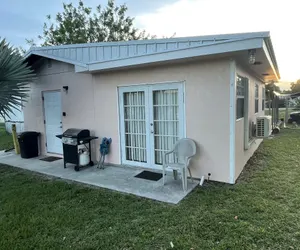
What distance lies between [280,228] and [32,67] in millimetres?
7705

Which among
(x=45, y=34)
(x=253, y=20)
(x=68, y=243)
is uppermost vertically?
(x=45, y=34)

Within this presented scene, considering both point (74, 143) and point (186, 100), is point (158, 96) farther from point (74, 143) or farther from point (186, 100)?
point (74, 143)

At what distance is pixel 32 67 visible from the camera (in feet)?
23.7

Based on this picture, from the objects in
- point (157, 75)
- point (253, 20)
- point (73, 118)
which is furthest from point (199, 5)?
point (73, 118)

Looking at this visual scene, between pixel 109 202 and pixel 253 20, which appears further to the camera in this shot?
pixel 253 20

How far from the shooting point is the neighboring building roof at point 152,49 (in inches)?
142

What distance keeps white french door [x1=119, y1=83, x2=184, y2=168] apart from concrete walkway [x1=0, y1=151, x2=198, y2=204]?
45cm

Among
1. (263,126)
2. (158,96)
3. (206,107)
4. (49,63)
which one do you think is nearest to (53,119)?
(49,63)

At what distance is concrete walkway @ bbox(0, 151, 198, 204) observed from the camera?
3987mm

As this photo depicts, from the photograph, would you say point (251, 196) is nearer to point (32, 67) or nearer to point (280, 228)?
point (280, 228)

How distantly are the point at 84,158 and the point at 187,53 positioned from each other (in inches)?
142

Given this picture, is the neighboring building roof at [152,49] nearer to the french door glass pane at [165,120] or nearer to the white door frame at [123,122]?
the white door frame at [123,122]

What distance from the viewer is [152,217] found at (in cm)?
317

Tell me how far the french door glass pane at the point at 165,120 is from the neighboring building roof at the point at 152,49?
2.85ft
